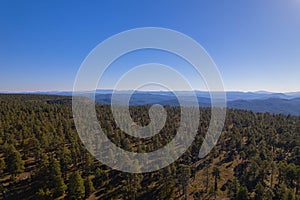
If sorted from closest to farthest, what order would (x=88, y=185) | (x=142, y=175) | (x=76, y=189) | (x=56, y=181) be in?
(x=76, y=189) < (x=56, y=181) < (x=88, y=185) < (x=142, y=175)

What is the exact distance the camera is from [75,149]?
59.7 meters

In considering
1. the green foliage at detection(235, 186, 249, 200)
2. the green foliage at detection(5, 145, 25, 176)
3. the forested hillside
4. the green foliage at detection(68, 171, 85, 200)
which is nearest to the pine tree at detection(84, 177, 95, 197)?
the forested hillside

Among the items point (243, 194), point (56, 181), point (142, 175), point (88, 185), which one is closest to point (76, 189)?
point (88, 185)

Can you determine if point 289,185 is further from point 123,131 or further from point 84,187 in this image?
point 123,131

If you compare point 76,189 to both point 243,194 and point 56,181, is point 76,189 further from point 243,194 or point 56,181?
point 243,194

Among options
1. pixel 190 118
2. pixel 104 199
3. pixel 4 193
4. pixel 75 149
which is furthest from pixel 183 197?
pixel 190 118

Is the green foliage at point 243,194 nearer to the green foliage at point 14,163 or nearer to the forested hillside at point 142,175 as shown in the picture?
the forested hillside at point 142,175

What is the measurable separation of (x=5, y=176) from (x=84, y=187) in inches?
906

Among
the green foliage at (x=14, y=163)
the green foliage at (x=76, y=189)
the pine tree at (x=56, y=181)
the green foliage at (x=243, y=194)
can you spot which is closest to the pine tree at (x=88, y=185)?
the green foliage at (x=76, y=189)

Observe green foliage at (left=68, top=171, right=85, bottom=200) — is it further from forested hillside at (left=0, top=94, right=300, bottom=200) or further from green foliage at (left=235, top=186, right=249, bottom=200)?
green foliage at (left=235, top=186, right=249, bottom=200)

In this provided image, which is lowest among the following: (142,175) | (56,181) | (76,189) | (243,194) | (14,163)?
(142,175)

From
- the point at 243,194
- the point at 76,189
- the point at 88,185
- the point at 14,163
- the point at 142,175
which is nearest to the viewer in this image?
the point at 243,194

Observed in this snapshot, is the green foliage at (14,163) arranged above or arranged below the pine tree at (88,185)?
above

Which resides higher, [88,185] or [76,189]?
[76,189]
